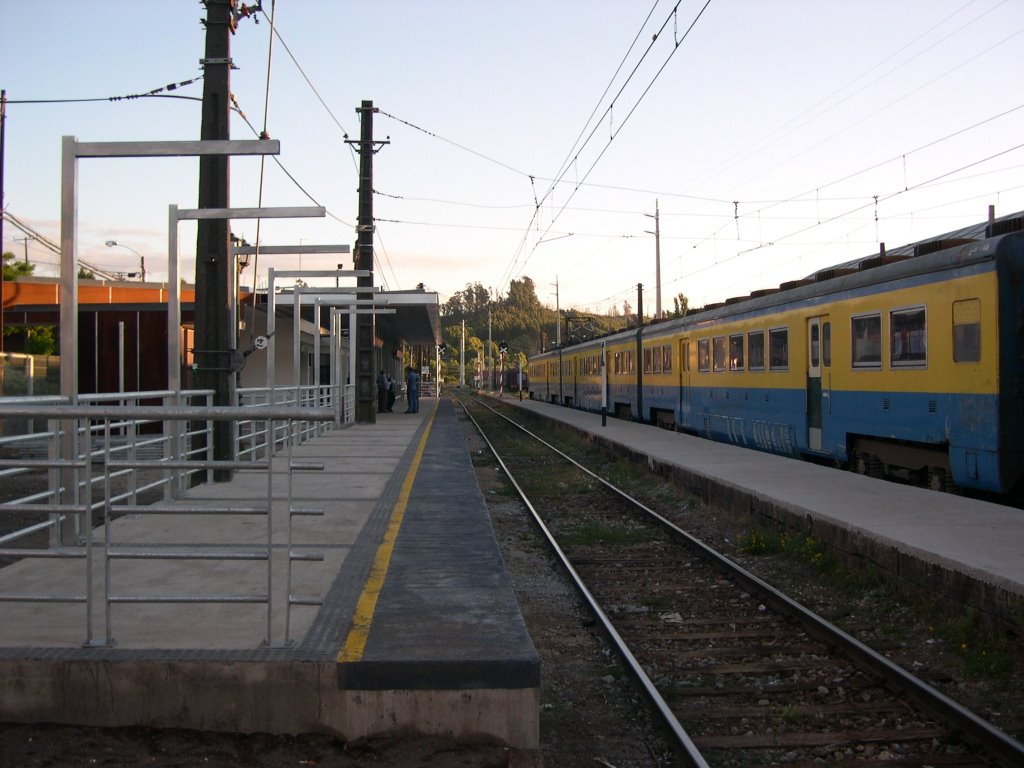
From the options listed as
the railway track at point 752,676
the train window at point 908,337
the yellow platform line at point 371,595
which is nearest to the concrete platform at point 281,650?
the yellow platform line at point 371,595

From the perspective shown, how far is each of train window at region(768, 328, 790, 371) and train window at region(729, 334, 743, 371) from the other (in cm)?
154

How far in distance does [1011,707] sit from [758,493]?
5.77 m

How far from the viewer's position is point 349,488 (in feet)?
39.3

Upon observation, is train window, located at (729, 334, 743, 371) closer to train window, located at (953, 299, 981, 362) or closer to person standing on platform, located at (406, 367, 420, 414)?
train window, located at (953, 299, 981, 362)

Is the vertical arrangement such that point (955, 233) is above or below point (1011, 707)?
Result: above

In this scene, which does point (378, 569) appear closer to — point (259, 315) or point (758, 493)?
point (758, 493)

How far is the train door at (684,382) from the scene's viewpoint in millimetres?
21494

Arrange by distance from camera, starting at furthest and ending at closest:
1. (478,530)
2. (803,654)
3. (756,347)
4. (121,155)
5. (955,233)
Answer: (756,347)
(955,233)
(478,530)
(121,155)
(803,654)

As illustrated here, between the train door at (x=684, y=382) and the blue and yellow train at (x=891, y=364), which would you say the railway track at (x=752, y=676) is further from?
the train door at (x=684, y=382)

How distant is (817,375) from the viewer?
14000mm

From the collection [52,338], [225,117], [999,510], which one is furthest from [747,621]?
[52,338]

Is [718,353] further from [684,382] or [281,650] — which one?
[281,650]

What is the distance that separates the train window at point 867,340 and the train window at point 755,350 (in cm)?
351

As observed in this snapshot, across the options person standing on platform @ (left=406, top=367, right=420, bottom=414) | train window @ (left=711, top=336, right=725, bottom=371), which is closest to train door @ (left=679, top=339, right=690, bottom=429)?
train window @ (left=711, top=336, right=725, bottom=371)
